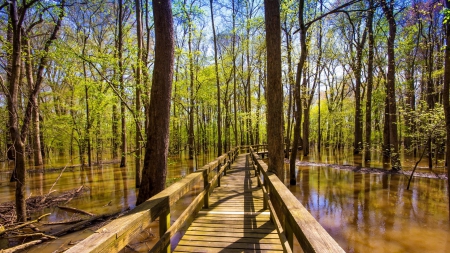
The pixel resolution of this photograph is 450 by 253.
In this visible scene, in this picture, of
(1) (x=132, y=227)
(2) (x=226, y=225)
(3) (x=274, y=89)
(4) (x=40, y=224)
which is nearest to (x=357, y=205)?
(3) (x=274, y=89)

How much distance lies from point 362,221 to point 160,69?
7.18m

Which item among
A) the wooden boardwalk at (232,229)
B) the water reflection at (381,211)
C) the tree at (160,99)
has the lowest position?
the water reflection at (381,211)

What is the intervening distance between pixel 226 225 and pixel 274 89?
3.22m

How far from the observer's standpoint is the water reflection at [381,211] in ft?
18.6

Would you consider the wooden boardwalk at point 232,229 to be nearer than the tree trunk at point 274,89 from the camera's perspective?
Yes

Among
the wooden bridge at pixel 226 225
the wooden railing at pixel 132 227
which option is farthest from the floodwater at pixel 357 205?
the wooden railing at pixel 132 227

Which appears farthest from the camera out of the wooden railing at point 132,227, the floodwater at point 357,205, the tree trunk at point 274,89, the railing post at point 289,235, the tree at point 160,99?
the floodwater at point 357,205

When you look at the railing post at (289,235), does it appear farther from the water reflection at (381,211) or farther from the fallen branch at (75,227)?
the fallen branch at (75,227)

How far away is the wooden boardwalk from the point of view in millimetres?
3279

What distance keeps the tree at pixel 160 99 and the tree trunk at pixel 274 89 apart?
2325mm

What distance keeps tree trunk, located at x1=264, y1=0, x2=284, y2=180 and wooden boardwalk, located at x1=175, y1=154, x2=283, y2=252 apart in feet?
3.92

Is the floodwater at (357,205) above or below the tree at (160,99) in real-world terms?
below

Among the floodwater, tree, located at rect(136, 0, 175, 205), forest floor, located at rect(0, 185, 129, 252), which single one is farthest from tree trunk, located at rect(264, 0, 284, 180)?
forest floor, located at rect(0, 185, 129, 252)

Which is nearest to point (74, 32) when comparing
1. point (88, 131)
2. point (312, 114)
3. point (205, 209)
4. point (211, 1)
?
point (88, 131)
